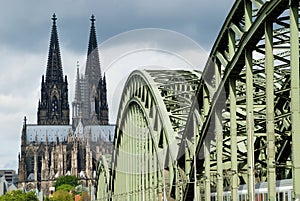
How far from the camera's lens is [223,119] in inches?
1793

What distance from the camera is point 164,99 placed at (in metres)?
62.9

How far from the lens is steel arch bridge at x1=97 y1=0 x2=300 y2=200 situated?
31.0m

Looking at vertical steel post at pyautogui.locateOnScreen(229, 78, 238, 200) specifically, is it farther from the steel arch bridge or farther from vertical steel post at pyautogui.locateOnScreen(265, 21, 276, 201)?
vertical steel post at pyautogui.locateOnScreen(265, 21, 276, 201)

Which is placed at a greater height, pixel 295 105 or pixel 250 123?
pixel 295 105

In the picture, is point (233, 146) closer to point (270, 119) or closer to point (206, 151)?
point (270, 119)

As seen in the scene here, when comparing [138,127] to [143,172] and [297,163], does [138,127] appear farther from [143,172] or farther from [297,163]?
[297,163]

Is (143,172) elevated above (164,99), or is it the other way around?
(164,99)

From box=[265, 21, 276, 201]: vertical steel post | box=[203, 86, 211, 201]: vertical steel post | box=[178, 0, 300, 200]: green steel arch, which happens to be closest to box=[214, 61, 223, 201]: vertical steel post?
box=[178, 0, 300, 200]: green steel arch

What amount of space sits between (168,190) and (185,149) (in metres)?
9.12

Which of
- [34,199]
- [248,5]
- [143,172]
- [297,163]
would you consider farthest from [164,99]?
[34,199]

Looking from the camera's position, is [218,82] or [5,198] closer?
[218,82]

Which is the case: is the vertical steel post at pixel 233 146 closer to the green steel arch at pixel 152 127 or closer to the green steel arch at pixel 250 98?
the green steel arch at pixel 250 98

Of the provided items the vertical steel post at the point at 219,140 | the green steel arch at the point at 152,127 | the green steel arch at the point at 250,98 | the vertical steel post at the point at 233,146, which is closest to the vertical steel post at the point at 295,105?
the green steel arch at the point at 250,98

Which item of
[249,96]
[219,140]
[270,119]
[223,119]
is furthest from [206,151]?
[270,119]
